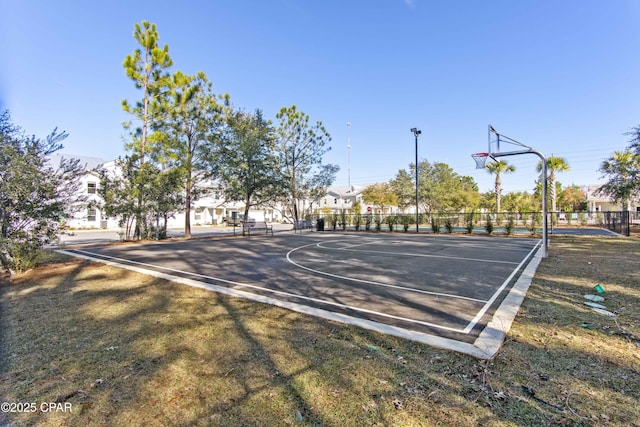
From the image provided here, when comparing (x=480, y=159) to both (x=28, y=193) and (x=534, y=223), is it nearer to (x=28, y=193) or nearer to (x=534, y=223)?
(x=534, y=223)

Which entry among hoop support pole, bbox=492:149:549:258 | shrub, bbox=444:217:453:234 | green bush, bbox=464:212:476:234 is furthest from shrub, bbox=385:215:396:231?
hoop support pole, bbox=492:149:549:258

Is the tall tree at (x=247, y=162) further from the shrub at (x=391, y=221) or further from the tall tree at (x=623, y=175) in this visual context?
the tall tree at (x=623, y=175)

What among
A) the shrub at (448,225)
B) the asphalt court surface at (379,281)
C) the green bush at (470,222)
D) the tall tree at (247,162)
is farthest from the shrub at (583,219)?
the tall tree at (247,162)

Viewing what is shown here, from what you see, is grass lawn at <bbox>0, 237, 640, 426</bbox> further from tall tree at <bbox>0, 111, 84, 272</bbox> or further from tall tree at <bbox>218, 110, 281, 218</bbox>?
tall tree at <bbox>218, 110, 281, 218</bbox>

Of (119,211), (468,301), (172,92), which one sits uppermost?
(172,92)

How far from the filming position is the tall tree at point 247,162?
64.6 feet

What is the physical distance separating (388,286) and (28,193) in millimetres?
8182

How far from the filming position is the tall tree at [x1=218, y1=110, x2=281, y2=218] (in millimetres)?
19703

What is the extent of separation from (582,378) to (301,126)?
26.3 m

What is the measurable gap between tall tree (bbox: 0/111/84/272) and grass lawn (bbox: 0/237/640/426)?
10.6 ft

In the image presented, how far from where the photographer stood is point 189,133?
1848cm

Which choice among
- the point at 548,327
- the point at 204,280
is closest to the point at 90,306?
the point at 204,280

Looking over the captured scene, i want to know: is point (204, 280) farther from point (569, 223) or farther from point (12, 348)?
point (569, 223)

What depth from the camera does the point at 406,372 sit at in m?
2.71
